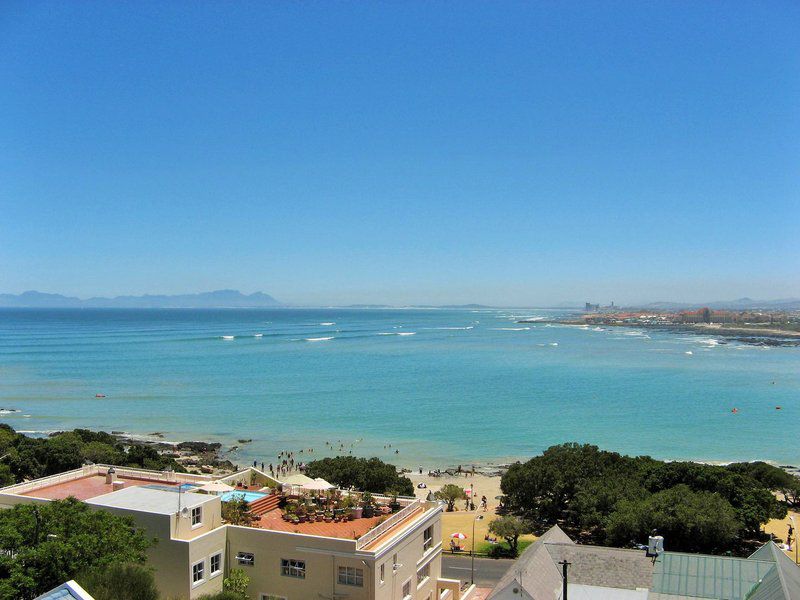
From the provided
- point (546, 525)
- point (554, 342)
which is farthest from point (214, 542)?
point (554, 342)

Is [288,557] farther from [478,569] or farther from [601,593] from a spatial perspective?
[478,569]

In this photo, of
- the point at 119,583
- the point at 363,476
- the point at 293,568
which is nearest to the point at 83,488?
the point at 293,568

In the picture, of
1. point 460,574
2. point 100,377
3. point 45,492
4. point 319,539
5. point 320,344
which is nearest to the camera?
point 319,539

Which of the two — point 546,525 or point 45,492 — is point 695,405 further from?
point 45,492

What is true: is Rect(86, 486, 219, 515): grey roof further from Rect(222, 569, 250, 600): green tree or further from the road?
the road

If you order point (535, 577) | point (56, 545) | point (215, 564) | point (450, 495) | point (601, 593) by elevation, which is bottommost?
point (450, 495)

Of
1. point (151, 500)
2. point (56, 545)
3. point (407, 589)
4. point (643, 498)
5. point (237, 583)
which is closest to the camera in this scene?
point (56, 545)

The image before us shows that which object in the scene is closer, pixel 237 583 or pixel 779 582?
pixel 779 582
